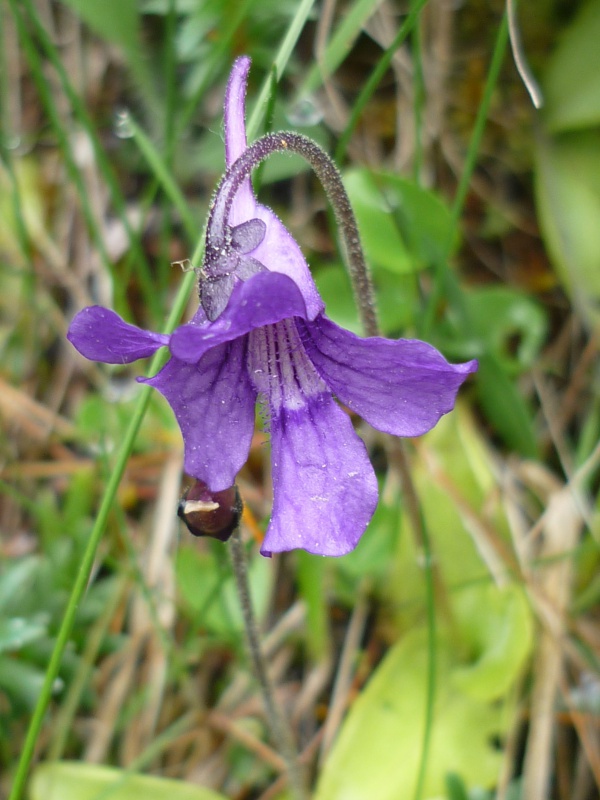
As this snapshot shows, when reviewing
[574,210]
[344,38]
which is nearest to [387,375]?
[344,38]

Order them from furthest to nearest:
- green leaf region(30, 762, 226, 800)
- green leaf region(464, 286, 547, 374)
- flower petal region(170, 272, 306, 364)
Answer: green leaf region(464, 286, 547, 374) < green leaf region(30, 762, 226, 800) < flower petal region(170, 272, 306, 364)

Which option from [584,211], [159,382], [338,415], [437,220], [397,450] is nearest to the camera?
[159,382]

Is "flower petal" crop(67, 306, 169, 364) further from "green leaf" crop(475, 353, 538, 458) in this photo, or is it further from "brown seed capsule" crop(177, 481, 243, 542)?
"green leaf" crop(475, 353, 538, 458)

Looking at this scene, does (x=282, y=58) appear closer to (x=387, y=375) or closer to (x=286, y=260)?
(x=286, y=260)

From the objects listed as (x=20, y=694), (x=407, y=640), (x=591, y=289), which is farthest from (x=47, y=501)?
(x=591, y=289)

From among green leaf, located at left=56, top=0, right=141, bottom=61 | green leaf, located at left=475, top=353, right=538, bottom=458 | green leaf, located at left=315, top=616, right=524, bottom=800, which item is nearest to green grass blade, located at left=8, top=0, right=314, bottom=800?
green leaf, located at left=315, top=616, right=524, bottom=800

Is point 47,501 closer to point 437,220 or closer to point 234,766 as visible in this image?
point 234,766
